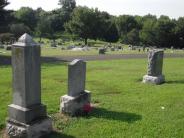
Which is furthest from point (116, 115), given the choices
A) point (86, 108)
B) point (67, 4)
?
point (67, 4)

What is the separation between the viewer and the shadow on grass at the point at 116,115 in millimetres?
9469

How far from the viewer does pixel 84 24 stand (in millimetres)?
77500

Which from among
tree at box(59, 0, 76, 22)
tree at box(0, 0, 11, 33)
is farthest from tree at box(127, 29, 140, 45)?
tree at box(0, 0, 11, 33)

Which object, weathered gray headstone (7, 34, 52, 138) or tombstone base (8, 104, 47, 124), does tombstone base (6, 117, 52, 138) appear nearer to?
weathered gray headstone (7, 34, 52, 138)

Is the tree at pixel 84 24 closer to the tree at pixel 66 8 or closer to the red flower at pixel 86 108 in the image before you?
the tree at pixel 66 8

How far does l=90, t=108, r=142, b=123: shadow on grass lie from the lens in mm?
9469

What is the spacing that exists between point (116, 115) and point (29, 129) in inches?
115

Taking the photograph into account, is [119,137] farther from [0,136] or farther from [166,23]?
[166,23]

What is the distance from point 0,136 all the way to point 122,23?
79592mm

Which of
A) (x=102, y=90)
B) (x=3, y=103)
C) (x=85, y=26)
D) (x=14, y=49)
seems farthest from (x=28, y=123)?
(x=85, y=26)

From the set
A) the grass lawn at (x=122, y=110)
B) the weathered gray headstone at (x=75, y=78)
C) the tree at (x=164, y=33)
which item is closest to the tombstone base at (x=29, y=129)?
the grass lawn at (x=122, y=110)

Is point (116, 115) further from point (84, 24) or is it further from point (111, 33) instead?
point (111, 33)

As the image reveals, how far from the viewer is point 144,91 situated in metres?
13.5

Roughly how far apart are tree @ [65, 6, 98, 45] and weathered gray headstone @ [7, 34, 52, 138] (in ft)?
224
